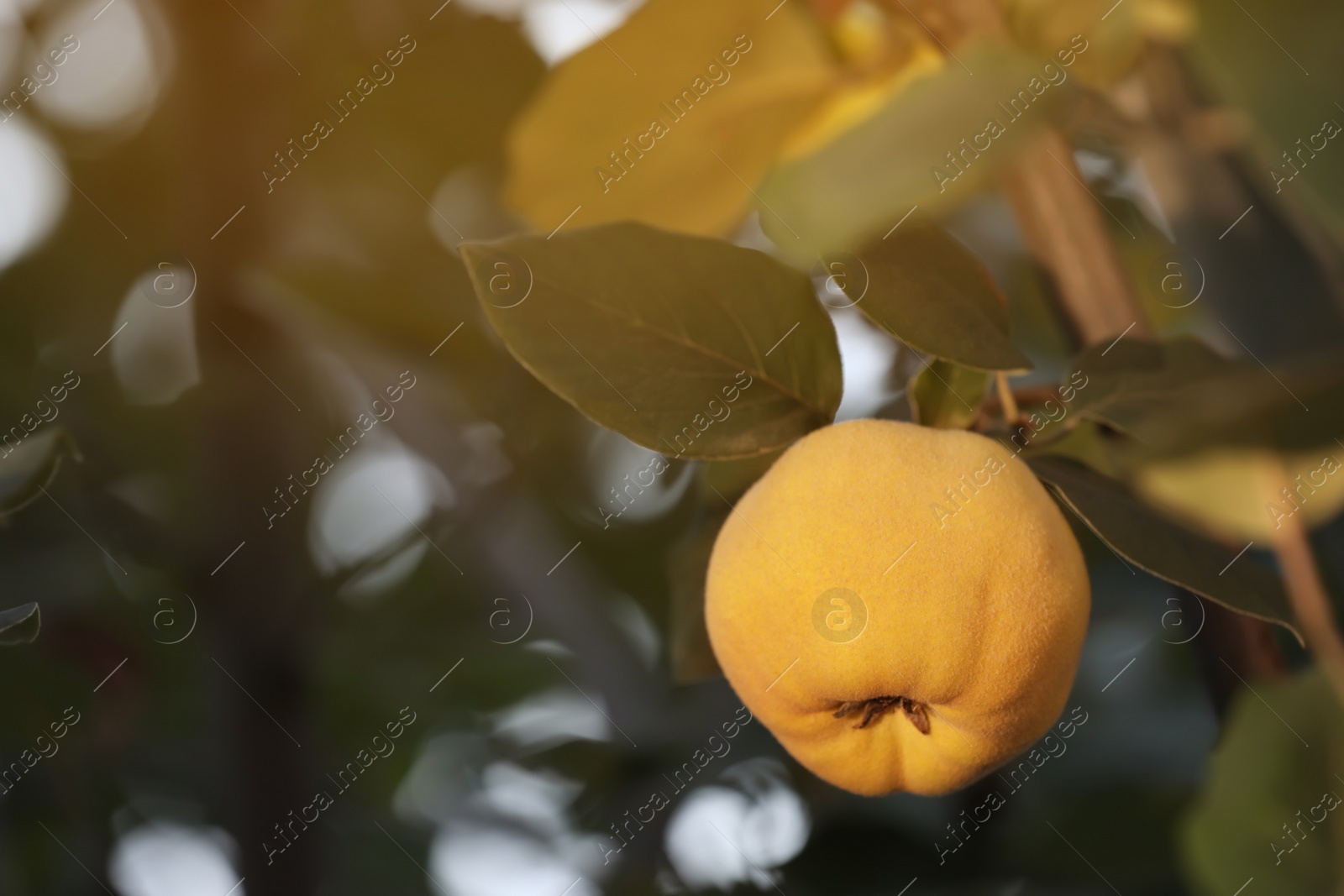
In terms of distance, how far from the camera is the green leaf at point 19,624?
0.54 metres

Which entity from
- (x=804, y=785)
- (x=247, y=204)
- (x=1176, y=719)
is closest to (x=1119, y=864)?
(x=1176, y=719)

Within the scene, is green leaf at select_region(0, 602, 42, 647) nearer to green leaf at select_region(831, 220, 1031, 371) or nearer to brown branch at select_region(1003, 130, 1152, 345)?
green leaf at select_region(831, 220, 1031, 371)

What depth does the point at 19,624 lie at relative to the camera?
585mm

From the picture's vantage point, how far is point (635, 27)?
63 centimetres

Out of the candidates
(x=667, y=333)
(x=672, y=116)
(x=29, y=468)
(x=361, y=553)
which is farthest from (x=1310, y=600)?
(x=361, y=553)

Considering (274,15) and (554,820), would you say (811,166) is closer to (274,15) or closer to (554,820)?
(274,15)

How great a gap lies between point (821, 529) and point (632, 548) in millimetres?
807

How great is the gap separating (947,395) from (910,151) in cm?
29

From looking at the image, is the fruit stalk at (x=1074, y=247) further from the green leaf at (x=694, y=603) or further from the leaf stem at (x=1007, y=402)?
the green leaf at (x=694, y=603)
